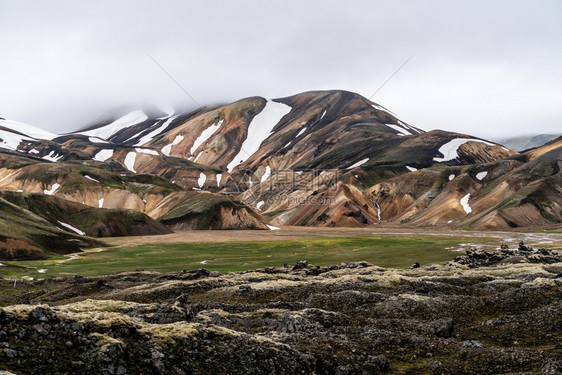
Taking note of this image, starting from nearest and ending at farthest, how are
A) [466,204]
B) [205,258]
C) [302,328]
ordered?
[302,328] → [205,258] → [466,204]

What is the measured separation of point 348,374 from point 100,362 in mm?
10064

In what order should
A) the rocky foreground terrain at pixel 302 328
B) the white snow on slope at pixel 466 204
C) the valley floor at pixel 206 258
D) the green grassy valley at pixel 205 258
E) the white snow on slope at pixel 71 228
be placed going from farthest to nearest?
1. the white snow on slope at pixel 466 204
2. the white snow on slope at pixel 71 228
3. the green grassy valley at pixel 205 258
4. the valley floor at pixel 206 258
5. the rocky foreground terrain at pixel 302 328

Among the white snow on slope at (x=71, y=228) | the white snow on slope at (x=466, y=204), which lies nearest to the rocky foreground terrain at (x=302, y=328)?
the white snow on slope at (x=71, y=228)

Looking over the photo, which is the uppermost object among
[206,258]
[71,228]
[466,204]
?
[466,204]

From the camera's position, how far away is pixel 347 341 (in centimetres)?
2227

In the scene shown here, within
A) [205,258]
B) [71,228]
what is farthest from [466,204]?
[71,228]

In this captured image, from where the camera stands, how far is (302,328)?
24172mm

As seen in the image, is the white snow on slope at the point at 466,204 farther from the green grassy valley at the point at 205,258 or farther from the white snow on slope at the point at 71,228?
the white snow on slope at the point at 71,228

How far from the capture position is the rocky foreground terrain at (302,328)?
16.4m

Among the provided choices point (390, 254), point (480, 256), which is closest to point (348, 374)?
point (480, 256)

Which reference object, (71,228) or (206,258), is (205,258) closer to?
(206,258)

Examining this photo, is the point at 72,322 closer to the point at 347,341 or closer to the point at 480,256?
the point at 347,341

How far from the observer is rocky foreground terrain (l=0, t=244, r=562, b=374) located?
16.4 m

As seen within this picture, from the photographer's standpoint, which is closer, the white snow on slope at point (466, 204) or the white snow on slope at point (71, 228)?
the white snow on slope at point (71, 228)
